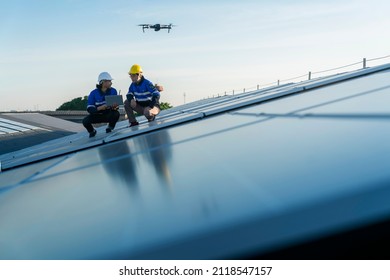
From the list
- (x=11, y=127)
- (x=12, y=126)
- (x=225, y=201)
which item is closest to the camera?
(x=225, y=201)

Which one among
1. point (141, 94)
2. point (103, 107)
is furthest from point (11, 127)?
point (141, 94)

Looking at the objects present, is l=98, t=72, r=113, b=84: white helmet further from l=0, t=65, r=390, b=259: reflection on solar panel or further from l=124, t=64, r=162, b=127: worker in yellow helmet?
l=0, t=65, r=390, b=259: reflection on solar panel

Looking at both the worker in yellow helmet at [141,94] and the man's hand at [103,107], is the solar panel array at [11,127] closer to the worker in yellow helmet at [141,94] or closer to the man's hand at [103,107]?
the man's hand at [103,107]

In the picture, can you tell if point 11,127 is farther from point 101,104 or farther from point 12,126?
point 101,104

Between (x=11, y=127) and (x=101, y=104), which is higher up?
(x=101, y=104)

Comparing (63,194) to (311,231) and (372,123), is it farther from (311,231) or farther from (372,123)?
(372,123)

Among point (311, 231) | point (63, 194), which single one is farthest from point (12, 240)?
point (311, 231)
